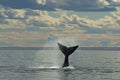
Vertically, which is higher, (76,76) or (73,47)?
(73,47)

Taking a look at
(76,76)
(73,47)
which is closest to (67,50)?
(73,47)

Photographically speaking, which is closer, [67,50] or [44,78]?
[44,78]

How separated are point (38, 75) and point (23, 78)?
3.84 meters

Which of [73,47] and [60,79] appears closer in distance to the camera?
[60,79]

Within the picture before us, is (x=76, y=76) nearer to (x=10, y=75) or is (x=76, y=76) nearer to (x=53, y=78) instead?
(x=53, y=78)

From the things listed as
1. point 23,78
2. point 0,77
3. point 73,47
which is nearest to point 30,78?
point 23,78

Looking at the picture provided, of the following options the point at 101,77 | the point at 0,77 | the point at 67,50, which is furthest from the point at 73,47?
the point at 0,77

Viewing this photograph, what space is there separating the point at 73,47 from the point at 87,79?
7.36 meters

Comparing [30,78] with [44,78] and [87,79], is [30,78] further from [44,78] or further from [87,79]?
[87,79]

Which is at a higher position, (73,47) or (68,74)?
(73,47)

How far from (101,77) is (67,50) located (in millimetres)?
7294

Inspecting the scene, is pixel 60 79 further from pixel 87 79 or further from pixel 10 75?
pixel 10 75

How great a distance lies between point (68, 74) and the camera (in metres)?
60.2

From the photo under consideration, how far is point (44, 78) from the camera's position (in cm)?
5544
